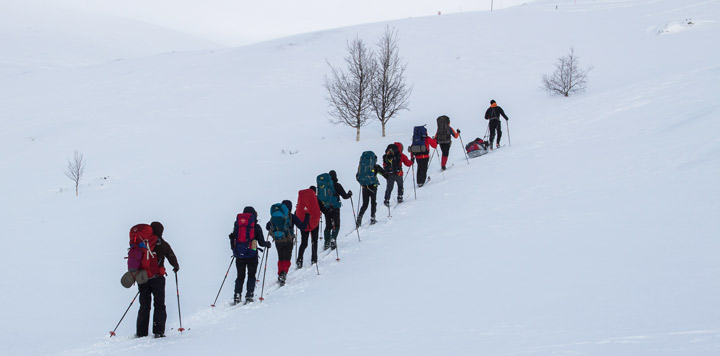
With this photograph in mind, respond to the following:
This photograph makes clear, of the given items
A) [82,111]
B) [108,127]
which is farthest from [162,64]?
[108,127]

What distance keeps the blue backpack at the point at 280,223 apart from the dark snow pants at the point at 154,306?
2208 mm

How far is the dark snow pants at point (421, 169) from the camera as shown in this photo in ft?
41.6

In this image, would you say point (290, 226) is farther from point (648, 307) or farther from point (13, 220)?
point (13, 220)

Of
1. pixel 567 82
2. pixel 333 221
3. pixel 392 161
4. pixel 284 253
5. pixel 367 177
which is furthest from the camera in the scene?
pixel 567 82

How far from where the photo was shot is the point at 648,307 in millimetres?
3990

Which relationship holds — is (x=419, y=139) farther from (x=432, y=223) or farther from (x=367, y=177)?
(x=432, y=223)

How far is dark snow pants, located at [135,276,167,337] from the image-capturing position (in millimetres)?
6320

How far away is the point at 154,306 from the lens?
634 centimetres

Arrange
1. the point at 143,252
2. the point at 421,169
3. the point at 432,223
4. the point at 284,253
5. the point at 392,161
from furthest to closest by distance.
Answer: the point at 421,169, the point at 392,161, the point at 432,223, the point at 284,253, the point at 143,252

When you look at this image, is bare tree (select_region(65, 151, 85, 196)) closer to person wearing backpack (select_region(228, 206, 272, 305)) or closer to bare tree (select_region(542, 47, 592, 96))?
person wearing backpack (select_region(228, 206, 272, 305))

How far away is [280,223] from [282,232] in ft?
0.55

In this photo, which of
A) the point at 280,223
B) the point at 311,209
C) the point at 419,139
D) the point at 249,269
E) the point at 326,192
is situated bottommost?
the point at 249,269

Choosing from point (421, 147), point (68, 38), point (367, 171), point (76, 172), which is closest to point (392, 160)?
point (367, 171)

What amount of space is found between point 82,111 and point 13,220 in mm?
19614
